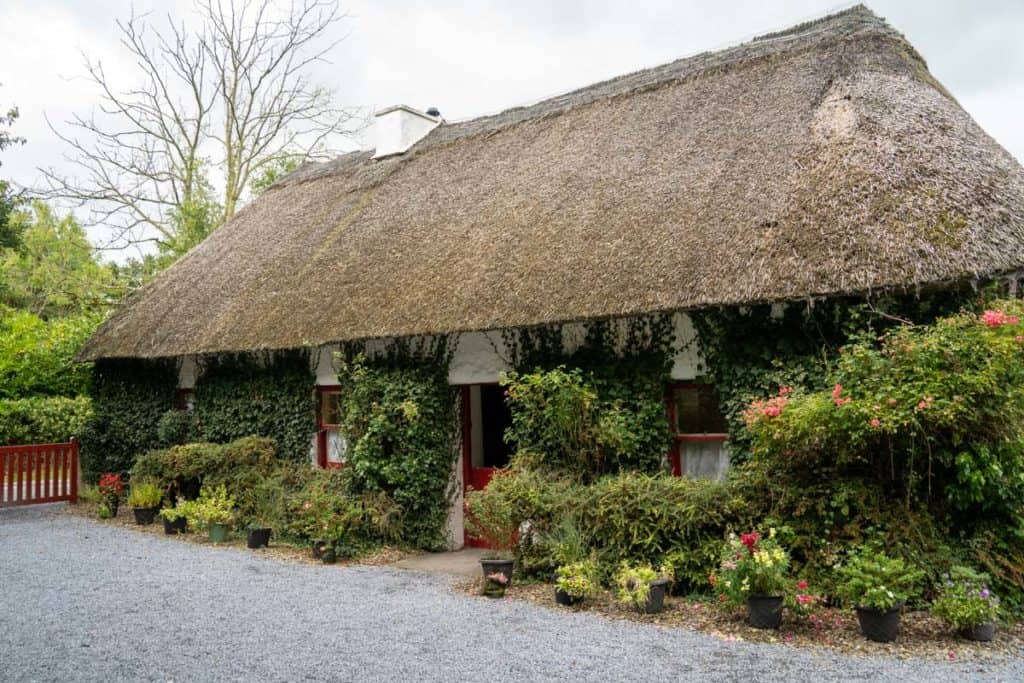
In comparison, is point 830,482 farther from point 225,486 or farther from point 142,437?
point 142,437

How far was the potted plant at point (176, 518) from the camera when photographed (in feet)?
36.0

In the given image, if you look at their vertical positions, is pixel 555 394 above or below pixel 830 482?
above

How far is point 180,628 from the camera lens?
20.8ft

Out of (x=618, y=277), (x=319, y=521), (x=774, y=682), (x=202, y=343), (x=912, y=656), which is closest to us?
(x=774, y=682)

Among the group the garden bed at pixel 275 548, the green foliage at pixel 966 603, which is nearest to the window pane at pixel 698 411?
the green foliage at pixel 966 603

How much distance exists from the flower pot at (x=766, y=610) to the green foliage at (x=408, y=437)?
186 inches

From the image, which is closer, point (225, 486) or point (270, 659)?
point (270, 659)

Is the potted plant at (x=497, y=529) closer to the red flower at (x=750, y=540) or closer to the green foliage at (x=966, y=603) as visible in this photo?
the red flower at (x=750, y=540)

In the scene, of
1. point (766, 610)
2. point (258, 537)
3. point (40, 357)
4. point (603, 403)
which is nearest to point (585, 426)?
point (603, 403)

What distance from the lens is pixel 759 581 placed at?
5.86m

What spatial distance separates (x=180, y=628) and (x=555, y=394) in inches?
161

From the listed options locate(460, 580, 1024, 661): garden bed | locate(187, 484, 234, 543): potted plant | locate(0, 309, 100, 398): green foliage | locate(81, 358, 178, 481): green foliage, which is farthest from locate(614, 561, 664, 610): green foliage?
locate(0, 309, 100, 398): green foliage

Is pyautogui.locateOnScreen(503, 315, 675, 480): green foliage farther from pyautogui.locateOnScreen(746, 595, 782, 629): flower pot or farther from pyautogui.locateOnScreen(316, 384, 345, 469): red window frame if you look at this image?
pyautogui.locateOnScreen(316, 384, 345, 469): red window frame

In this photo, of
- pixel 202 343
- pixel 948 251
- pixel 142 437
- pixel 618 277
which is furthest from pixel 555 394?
pixel 142 437
